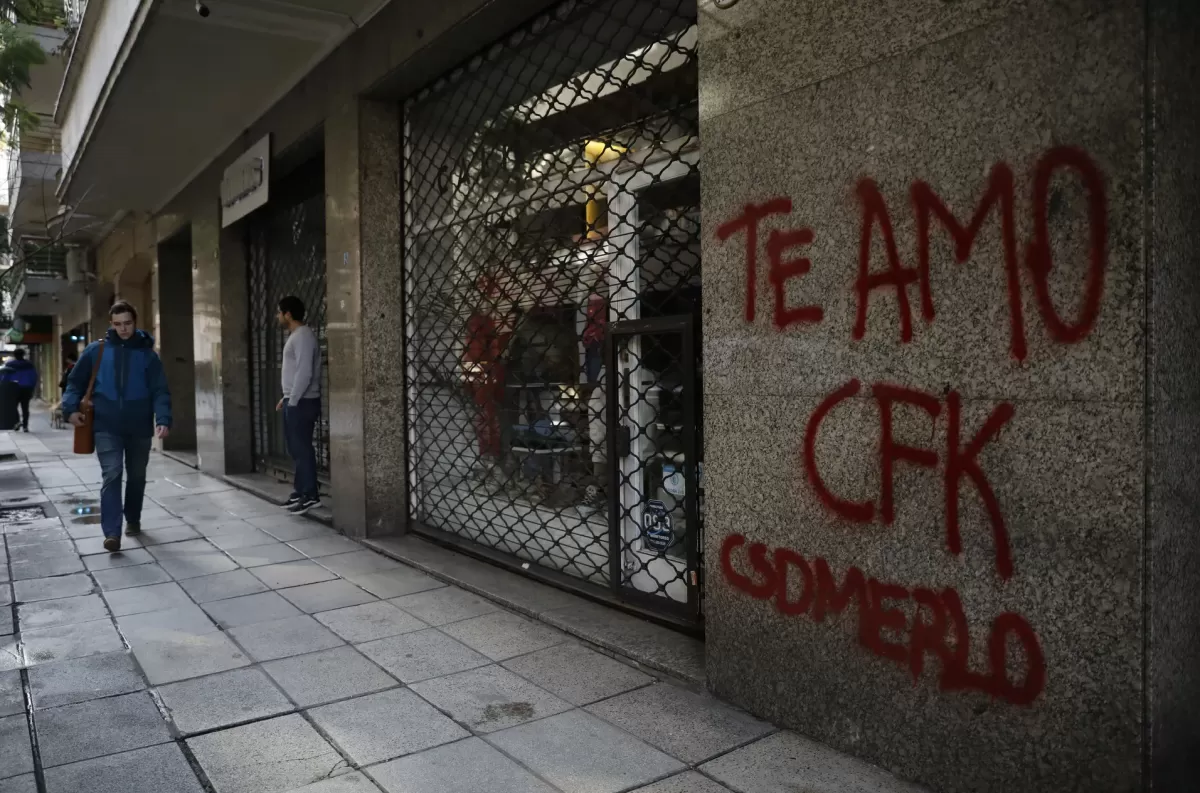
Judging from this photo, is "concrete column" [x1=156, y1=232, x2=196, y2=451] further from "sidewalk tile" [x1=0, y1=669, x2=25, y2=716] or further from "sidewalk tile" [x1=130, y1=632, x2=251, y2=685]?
"sidewalk tile" [x1=0, y1=669, x2=25, y2=716]

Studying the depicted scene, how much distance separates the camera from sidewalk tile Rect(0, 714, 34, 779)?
2769 millimetres

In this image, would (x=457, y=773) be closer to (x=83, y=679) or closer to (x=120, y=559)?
(x=83, y=679)

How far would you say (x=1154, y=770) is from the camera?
213cm

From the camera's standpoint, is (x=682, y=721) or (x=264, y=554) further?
(x=264, y=554)

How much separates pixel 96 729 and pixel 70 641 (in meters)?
1.22

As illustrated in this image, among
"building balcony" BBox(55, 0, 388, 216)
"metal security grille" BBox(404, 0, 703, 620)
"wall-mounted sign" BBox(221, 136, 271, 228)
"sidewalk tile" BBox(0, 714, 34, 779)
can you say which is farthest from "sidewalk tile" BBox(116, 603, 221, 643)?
"wall-mounted sign" BBox(221, 136, 271, 228)

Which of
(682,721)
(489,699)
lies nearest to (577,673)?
(489,699)

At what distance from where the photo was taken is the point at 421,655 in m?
3.87

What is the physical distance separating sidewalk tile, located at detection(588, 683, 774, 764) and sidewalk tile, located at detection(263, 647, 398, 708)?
101 cm

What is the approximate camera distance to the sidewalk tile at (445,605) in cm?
446

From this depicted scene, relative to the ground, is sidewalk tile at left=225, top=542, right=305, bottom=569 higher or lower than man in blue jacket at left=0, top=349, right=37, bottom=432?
lower

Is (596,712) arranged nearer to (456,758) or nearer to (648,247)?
(456,758)

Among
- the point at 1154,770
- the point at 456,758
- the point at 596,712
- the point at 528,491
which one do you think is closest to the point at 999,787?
the point at 1154,770

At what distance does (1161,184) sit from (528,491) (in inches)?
156
